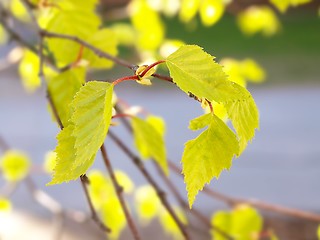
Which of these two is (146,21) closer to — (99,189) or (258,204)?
(99,189)

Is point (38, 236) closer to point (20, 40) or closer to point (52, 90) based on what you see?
point (20, 40)

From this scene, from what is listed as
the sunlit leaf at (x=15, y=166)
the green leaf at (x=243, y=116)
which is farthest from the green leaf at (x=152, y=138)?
the sunlit leaf at (x=15, y=166)

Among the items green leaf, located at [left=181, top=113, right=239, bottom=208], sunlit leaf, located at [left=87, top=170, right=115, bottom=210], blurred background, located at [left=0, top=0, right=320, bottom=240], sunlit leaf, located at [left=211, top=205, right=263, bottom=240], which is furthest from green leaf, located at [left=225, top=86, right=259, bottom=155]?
blurred background, located at [left=0, top=0, right=320, bottom=240]

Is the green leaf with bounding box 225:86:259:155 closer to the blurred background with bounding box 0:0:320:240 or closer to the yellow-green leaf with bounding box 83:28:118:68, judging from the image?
the yellow-green leaf with bounding box 83:28:118:68

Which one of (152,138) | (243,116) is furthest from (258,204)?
(243,116)

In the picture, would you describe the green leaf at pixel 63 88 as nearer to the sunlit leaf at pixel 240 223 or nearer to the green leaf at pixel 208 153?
the green leaf at pixel 208 153

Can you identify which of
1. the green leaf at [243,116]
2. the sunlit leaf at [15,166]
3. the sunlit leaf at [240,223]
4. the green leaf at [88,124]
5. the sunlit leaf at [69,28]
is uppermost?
the green leaf at [88,124]

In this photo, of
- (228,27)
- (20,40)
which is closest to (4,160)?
(20,40)
